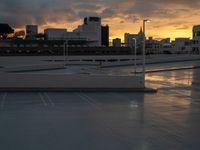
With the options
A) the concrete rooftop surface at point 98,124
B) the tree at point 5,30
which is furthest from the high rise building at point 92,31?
the concrete rooftop surface at point 98,124

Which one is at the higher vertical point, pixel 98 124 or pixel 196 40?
pixel 196 40

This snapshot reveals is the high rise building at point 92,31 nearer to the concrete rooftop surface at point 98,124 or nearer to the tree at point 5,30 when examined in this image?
the tree at point 5,30

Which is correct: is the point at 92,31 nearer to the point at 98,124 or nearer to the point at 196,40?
the point at 196,40

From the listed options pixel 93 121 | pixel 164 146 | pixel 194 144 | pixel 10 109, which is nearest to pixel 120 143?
pixel 164 146

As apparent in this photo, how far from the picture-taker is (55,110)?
15.4 m

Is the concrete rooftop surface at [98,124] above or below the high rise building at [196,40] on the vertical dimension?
below

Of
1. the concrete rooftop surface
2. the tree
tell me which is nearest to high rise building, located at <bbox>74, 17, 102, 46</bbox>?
the tree

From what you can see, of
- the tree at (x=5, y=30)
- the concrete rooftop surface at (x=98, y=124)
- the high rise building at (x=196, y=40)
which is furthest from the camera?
the tree at (x=5, y=30)

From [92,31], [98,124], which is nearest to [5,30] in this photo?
[92,31]

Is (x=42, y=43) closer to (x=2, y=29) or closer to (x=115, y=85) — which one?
(x=2, y=29)

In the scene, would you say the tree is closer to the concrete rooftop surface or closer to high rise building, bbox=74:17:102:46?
high rise building, bbox=74:17:102:46

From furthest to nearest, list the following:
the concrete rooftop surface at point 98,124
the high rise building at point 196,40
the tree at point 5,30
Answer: the tree at point 5,30 → the high rise building at point 196,40 → the concrete rooftop surface at point 98,124

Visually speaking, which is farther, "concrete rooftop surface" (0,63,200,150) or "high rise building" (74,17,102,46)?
"high rise building" (74,17,102,46)

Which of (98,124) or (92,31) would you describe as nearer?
(98,124)
